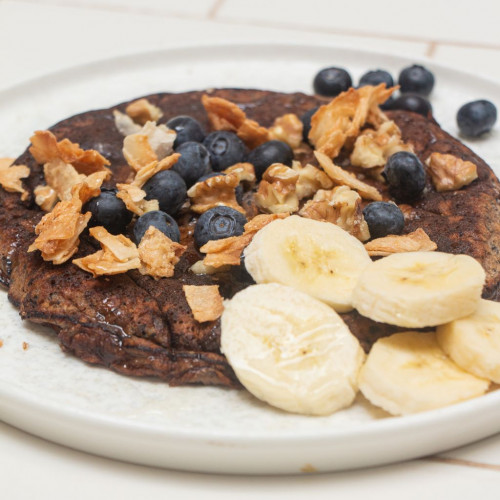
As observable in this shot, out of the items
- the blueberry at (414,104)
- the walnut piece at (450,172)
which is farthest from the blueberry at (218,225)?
the blueberry at (414,104)

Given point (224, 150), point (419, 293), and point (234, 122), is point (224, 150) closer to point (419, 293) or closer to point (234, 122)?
point (234, 122)

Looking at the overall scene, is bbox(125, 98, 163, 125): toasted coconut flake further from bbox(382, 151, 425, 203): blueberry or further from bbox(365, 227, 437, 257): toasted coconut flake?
bbox(365, 227, 437, 257): toasted coconut flake

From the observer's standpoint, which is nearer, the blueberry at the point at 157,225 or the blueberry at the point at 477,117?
the blueberry at the point at 157,225

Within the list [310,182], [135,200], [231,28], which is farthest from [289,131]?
[231,28]

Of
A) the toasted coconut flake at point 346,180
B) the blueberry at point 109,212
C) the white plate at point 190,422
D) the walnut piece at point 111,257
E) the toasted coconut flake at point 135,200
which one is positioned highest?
the toasted coconut flake at point 346,180

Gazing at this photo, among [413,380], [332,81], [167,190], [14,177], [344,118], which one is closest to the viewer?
[413,380]

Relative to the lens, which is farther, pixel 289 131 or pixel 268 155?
pixel 289 131

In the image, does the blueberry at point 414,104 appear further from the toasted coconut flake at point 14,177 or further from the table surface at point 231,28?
the toasted coconut flake at point 14,177

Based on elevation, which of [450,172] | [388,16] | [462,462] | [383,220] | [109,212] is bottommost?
[462,462]
